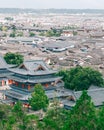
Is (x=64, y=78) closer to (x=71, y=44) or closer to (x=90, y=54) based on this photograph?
(x=90, y=54)

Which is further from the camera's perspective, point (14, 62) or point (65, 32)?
point (65, 32)

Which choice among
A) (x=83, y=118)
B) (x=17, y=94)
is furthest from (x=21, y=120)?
(x=17, y=94)

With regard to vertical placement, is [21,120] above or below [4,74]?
above

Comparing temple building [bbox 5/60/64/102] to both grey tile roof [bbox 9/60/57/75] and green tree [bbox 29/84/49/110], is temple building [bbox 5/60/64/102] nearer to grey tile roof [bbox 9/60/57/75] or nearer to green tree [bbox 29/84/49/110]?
grey tile roof [bbox 9/60/57/75]

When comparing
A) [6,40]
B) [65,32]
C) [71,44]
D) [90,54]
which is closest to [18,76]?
[90,54]

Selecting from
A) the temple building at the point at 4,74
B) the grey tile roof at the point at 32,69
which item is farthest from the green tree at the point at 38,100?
the temple building at the point at 4,74

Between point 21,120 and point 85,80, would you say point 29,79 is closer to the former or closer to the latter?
point 85,80

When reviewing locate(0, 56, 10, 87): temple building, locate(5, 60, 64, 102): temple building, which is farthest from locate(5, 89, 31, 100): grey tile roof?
locate(0, 56, 10, 87): temple building
